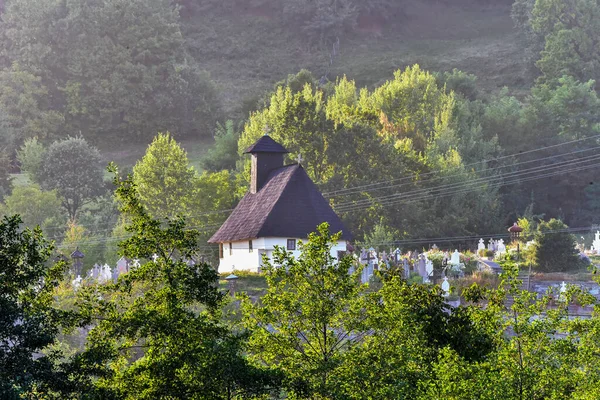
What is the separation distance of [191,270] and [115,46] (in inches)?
3445

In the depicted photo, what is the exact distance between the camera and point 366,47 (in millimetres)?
130250

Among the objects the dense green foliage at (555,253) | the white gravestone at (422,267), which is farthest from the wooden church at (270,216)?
the dense green foliage at (555,253)

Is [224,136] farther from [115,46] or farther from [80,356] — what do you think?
[80,356]

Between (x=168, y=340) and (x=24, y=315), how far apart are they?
255 cm

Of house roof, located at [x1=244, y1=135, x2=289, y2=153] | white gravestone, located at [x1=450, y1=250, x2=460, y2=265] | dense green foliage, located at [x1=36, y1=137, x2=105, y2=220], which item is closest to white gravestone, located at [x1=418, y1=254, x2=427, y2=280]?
white gravestone, located at [x1=450, y1=250, x2=460, y2=265]

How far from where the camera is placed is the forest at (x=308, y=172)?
20203 mm

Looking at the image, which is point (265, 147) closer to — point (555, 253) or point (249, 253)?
point (249, 253)

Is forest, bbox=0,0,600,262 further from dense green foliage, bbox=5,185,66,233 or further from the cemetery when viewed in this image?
the cemetery

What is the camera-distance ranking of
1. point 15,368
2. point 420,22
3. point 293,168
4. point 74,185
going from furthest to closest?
point 420,22 → point 74,185 → point 293,168 → point 15,368

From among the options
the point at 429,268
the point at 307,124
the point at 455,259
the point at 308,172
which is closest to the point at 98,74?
the point at 307,124

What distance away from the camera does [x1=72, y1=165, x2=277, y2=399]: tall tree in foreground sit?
1984 cm

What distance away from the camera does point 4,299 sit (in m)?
19.8

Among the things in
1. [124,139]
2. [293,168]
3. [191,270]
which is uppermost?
[124,139]

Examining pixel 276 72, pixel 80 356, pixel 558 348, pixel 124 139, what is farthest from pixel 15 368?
pixel 276 72
